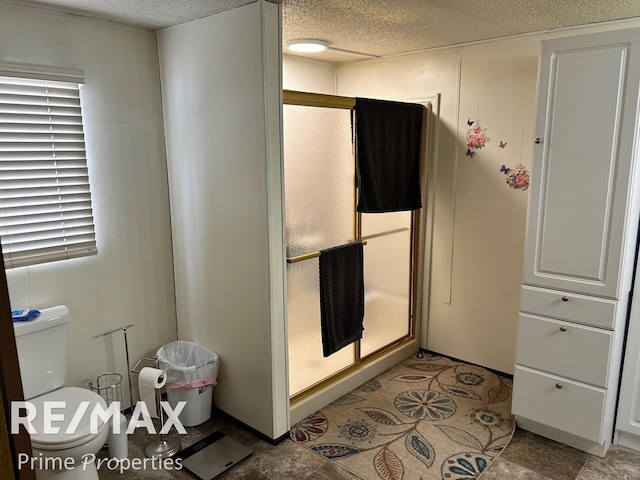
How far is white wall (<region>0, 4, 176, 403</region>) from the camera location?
2357 millimetres

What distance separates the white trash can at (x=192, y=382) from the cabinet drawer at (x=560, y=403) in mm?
1706

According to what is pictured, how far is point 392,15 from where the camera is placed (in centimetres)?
243

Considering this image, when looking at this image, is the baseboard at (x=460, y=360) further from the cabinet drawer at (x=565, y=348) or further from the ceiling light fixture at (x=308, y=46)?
the ceiling light fixture at (x=308, y=46)

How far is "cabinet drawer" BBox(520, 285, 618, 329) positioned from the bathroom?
66 centimetres

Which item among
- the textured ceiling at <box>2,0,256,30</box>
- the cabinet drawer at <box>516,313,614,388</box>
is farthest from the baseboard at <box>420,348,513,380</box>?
the textured ceiling at <box>2,0,256,30</box>

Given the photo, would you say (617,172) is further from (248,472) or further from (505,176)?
(248,472)

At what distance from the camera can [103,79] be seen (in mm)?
2512

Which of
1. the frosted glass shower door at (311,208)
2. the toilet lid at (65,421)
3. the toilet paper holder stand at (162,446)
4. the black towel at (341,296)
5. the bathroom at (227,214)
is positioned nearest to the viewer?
the toilet lid at (65,421)

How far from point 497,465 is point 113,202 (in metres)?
2.43

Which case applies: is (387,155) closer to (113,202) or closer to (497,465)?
(113,202)

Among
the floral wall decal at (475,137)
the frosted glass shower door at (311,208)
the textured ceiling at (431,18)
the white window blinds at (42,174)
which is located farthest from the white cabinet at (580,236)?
the white window blinds at (42,174)

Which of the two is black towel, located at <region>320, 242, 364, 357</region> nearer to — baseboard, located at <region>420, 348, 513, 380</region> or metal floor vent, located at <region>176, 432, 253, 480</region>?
metal floor vent, located at <region>176, 432, 253, 480</region>

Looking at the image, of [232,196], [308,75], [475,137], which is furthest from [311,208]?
[308,75]

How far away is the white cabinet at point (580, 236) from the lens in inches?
85.0
